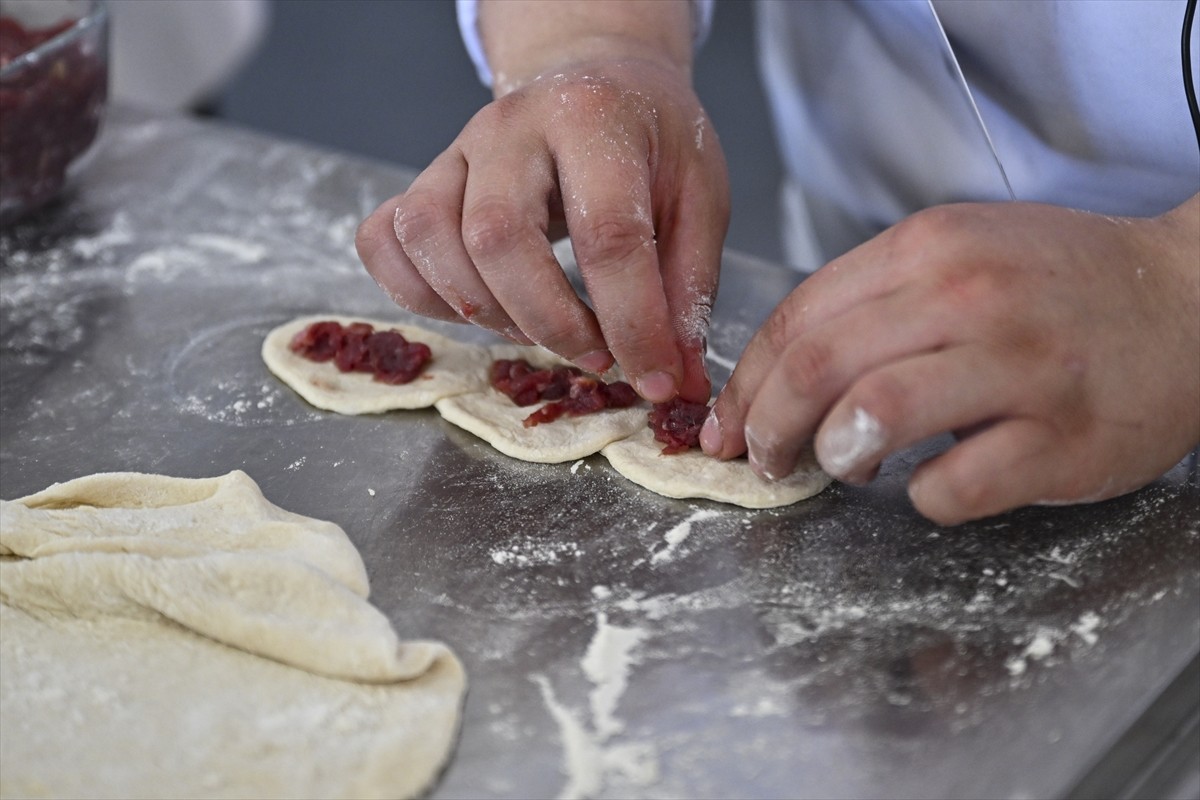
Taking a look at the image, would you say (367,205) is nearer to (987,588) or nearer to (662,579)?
(662,579)

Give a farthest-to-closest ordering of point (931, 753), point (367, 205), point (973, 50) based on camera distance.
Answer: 1. point (367, 205)
2. point (973, 50)
3. point (931, 753)

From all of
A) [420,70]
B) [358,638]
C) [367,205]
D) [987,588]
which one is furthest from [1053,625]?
[420,70]

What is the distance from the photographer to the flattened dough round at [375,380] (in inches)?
69.3

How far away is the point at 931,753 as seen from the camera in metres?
1.17

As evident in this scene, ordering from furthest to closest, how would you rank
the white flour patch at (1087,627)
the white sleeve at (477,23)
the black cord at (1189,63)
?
the white sleeve at (477,23) < the black cord at (1189,63) < the white flour patch at (1087,627)

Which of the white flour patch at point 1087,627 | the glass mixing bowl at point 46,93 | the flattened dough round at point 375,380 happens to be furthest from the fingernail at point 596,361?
the glass mixing bowl at point 46,93

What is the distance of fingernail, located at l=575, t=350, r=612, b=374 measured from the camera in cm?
162

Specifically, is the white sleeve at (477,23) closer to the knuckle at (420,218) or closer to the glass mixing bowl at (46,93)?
the knuckle at (420,218)

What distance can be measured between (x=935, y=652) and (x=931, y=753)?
14 centimetres

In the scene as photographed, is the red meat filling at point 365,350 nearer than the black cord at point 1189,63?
No

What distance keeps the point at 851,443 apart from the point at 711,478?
12.1 inches

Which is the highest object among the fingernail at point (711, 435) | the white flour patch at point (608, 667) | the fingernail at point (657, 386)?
the fingernail at point (657, 386)

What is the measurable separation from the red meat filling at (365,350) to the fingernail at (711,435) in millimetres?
494


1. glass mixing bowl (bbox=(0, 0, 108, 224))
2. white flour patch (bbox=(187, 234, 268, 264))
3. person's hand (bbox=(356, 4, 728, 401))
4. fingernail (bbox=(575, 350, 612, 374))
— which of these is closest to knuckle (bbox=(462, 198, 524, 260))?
person's hand (bbox=(356, 4, 728, 401))
